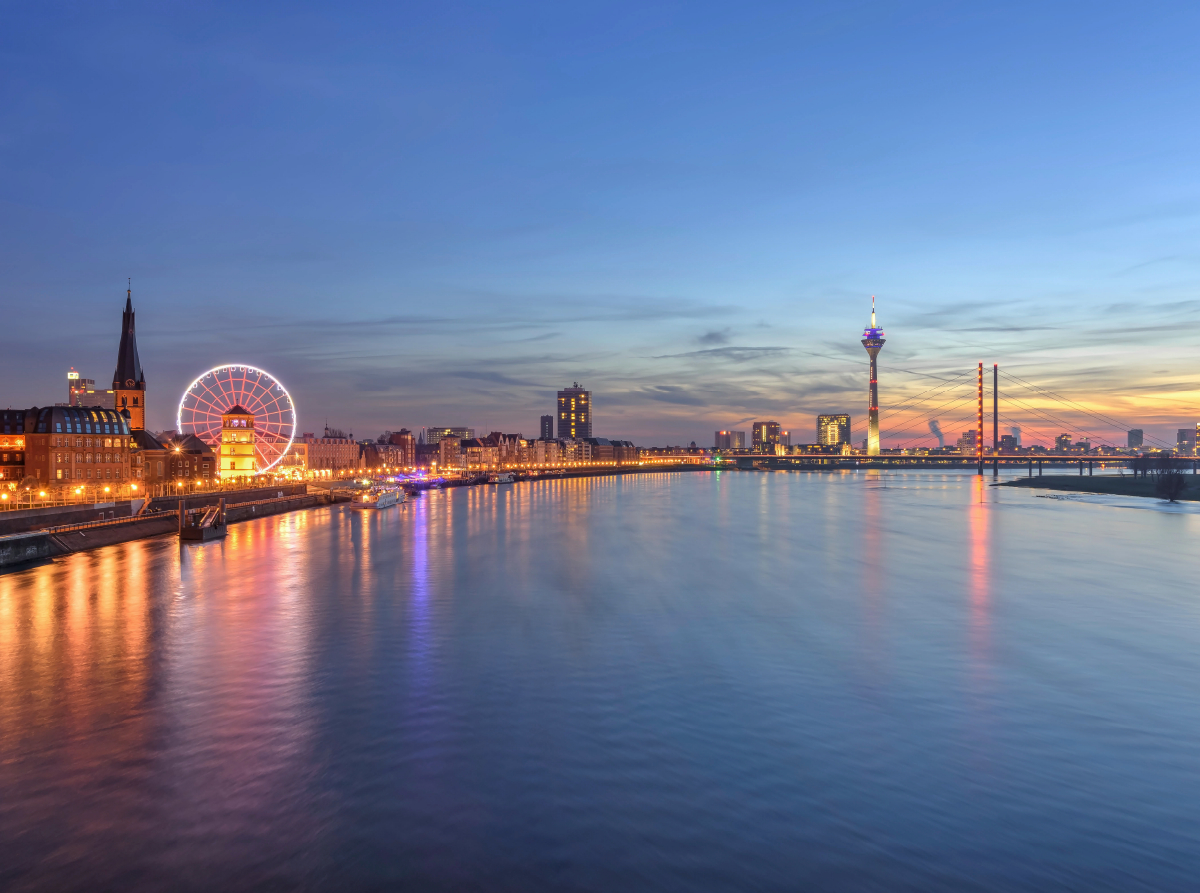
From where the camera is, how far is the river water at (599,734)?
10406 mm


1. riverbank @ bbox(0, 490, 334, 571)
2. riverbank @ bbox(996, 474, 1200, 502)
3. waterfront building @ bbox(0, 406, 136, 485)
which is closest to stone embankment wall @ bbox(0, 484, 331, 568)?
riverbank @ bbox(0, 490, 334, 571)

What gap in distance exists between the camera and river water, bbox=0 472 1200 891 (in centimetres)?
1041

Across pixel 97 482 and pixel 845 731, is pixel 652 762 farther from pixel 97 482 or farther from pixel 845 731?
pixel 97 482

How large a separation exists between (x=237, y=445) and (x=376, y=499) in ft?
67.9

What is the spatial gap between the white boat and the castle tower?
112 ft

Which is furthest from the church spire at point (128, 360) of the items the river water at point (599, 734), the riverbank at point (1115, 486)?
the riverbank at point (1115, 486)

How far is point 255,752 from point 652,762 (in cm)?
798

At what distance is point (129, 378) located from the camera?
102 m

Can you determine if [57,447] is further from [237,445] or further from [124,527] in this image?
[124,527]

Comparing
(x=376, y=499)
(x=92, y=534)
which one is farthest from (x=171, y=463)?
(x=92, y=534)

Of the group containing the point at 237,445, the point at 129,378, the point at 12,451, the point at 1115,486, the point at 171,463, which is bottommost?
the point at 1115,486

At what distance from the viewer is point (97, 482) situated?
78.9 metres

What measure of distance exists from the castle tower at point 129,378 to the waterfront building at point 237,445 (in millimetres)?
16733

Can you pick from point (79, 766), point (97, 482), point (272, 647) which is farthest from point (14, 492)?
point (79, 766)
